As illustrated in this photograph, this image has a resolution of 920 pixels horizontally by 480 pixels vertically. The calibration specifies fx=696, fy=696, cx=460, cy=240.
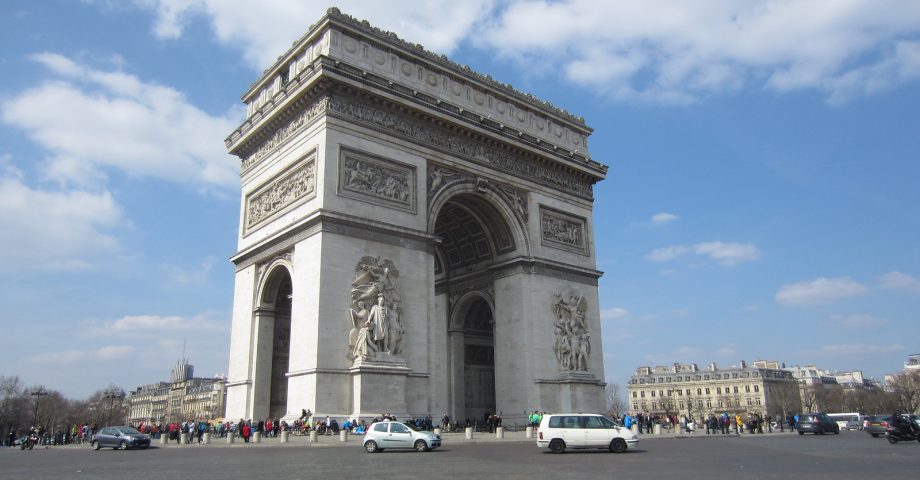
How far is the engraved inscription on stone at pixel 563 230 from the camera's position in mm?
35469

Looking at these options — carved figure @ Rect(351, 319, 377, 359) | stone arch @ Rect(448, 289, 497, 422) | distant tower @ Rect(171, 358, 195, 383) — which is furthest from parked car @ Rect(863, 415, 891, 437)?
distant tower @ Rect(171, 358, 195, 383)

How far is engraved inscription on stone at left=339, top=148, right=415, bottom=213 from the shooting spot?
91.5 feet

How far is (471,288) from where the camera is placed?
36.3 metres

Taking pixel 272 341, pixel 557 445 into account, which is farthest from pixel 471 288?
pixel 557 445

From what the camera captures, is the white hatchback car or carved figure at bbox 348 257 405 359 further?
carved figure at bbox 348 257 405 359

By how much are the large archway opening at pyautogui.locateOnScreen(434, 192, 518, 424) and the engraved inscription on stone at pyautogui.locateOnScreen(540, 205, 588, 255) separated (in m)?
2.32

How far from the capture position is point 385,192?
2903 cm

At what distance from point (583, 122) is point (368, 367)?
20557 mm

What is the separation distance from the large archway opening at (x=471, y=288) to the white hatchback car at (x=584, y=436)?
1463 cm

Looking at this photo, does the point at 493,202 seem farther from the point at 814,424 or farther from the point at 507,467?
the point at 507,467

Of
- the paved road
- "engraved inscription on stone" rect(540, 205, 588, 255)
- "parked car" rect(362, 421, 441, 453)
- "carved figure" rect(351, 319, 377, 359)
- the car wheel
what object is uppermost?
"engraved inscription on stone" rect(540, 205, 588, 255)

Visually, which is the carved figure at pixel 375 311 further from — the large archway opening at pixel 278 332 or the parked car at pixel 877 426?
the parked car at pixel 877 426

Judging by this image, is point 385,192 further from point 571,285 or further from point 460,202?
point 571,285

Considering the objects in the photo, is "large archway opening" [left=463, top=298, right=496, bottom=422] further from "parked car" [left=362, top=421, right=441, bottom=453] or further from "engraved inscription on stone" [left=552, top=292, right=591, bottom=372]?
"parked car" [left=362, top=421, right=441, bottom=453]
